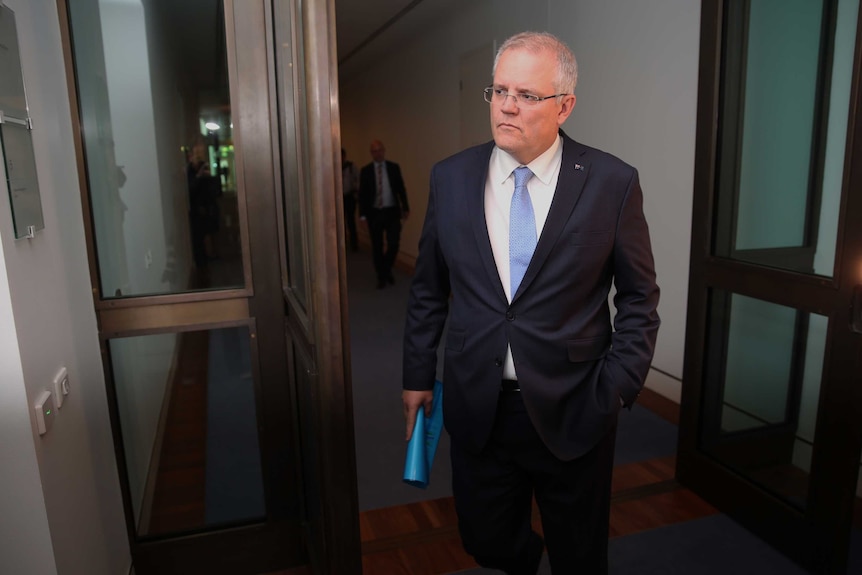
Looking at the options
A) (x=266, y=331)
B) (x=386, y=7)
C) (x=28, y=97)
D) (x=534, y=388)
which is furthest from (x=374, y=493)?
(x=386, y=7)

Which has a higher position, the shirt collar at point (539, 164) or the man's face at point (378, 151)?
the man's face at point (378, 151)

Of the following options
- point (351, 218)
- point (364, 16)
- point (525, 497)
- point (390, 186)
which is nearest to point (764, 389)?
point (525, 497)

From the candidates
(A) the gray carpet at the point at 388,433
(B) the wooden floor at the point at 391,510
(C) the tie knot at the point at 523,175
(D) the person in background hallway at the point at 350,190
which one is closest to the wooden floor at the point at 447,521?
(B) the wooden floor at the point at 391,510

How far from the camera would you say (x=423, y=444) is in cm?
176

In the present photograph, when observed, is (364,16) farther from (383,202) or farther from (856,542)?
(856,542)

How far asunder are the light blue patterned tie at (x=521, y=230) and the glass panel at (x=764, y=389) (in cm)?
130

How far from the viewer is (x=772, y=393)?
8.30 ft

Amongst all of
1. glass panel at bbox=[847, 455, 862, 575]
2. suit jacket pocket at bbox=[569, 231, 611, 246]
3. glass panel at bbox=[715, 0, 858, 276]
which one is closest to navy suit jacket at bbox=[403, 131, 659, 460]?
suit jacket pocket at bbox=[569, 231, 611, 246]

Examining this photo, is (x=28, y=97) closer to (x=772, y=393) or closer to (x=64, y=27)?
(x=64, y=27)

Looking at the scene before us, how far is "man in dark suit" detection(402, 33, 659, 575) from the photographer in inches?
62.3

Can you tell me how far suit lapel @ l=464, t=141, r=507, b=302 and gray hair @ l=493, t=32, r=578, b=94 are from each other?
0.26 meters

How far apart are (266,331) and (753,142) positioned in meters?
1.93

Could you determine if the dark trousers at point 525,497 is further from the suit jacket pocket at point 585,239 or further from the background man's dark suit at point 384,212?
the background man's dark suit at point 384,212

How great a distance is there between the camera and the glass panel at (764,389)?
2367mm
